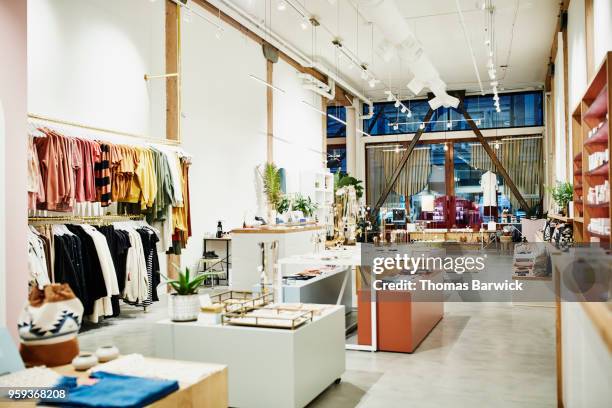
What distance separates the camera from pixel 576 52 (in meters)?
7.59

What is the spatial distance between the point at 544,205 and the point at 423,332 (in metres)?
11.4

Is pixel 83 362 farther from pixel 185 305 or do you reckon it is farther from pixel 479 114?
pixel 479 114

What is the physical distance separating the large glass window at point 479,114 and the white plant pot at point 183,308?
13.0m

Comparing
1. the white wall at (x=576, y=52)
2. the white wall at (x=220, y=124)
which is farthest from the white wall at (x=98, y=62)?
the white wall at (x=576, y=52)

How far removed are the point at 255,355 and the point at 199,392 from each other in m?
1.30

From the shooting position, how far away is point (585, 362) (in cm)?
248

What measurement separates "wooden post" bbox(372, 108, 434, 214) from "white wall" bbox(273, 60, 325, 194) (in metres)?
3.32

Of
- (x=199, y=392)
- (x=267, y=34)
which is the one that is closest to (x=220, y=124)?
(x=267, y=34)

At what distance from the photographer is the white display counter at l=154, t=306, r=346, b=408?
11.4 feet

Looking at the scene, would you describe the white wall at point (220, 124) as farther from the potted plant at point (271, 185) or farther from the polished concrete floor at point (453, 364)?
the polished concrete floor at point (453, 364)

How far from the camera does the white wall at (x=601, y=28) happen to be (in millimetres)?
4910

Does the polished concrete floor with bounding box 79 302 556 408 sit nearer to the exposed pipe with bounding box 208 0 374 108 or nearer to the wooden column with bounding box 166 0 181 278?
the wooden column with bounding box 166 0 181 278

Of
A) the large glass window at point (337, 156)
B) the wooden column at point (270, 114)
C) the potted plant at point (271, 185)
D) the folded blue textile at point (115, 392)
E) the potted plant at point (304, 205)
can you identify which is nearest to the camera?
the folded blue textile at point (115, 392)

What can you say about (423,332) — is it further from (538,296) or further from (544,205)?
(544,205)
